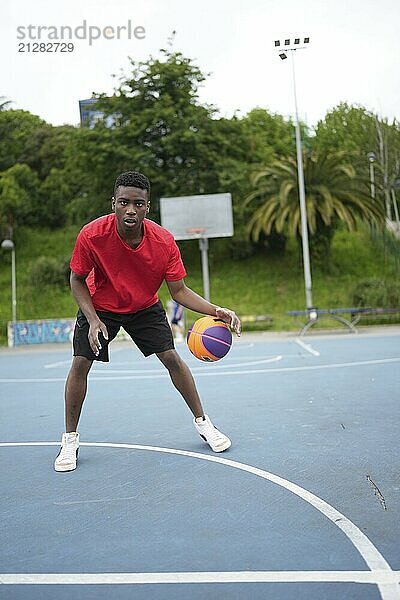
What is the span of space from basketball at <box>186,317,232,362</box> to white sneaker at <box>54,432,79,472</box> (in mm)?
1000

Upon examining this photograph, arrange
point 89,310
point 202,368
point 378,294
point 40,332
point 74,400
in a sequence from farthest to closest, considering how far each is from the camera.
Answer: point 378,294
point 40,332
point 202,368
point 74,400
point 89,310

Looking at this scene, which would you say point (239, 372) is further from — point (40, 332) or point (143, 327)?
point (40, 332)

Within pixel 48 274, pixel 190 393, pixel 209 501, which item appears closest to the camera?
pixel 209 501

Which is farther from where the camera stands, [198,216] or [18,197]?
[18,197]

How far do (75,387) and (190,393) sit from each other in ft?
2.39

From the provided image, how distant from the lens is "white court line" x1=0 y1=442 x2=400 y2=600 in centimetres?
223

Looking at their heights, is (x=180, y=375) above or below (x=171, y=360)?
below

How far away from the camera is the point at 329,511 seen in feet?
10.1

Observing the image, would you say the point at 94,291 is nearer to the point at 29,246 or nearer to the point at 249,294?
the point at 249,294

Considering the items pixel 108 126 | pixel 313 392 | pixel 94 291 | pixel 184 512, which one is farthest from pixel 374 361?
pixel 108 126

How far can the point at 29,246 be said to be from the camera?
3847cm

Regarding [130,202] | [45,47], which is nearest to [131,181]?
[130,202]

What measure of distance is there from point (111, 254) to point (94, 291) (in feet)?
0.97

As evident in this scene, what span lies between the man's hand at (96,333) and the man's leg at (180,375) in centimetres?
54
